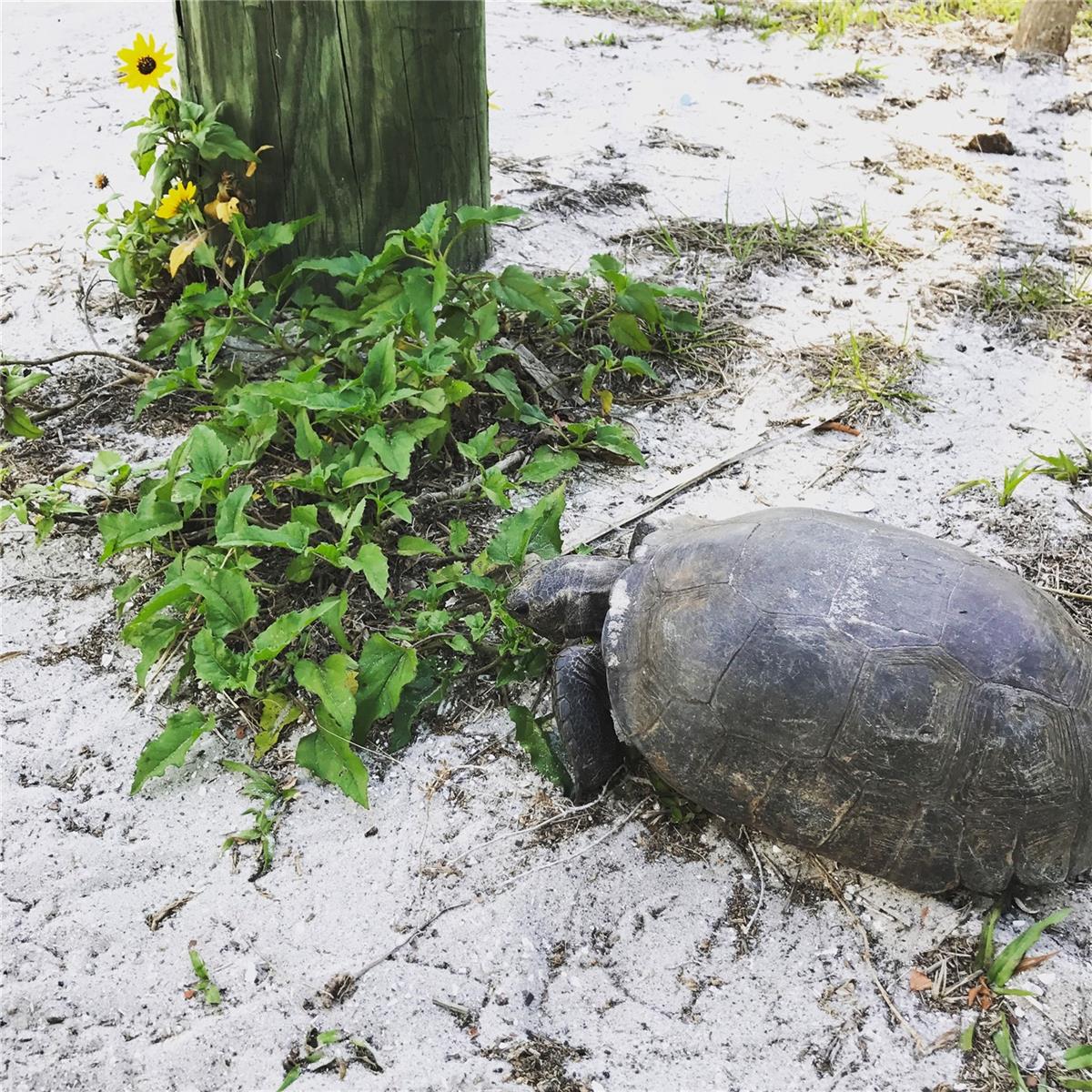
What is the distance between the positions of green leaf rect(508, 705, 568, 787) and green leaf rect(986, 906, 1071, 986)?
1.06 m

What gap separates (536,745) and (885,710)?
91 cm

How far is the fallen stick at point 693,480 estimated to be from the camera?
3.31 m

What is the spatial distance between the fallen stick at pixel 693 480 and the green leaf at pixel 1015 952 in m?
1.62

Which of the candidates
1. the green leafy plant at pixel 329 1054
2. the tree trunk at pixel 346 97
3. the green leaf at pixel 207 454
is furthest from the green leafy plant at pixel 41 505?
the green leafy plant at pixel 329 1054

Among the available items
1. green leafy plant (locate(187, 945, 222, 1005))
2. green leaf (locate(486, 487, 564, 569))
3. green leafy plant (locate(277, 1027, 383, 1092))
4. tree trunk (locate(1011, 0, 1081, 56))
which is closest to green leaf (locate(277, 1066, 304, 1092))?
green leafy plant (locate(277, 1027, 383, 1092))

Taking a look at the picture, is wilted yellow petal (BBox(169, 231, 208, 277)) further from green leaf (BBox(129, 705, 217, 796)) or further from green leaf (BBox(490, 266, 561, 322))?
green leaf (BBox(129, 705, 217, 796))

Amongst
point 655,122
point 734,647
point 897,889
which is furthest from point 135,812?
point 655,122

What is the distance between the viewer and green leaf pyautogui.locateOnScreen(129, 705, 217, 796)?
97.8 inches

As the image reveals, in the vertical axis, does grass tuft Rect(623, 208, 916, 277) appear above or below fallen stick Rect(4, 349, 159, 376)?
above

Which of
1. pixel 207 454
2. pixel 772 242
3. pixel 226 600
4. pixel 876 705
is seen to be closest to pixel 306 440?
pixel 207 454

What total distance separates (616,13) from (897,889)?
7.20 m

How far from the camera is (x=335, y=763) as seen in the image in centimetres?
251

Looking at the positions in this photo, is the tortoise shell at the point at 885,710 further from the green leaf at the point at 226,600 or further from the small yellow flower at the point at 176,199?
the small yellow flower at the point at 176,199

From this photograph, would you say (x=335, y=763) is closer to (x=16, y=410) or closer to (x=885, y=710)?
(x=885, y=710)
